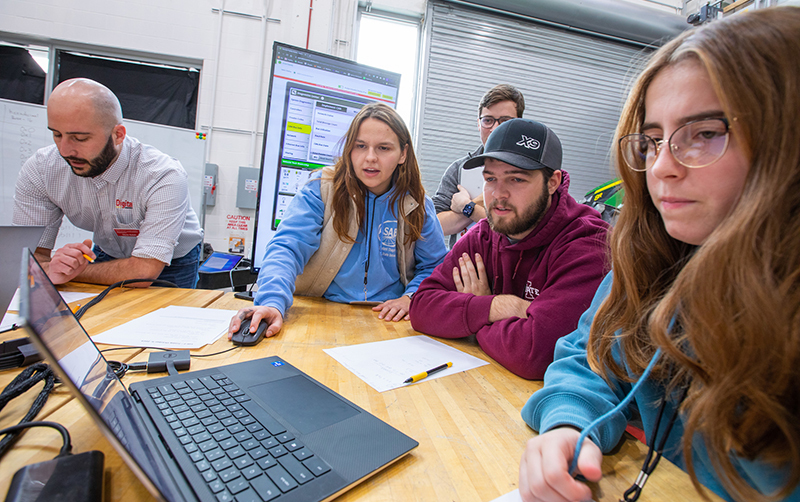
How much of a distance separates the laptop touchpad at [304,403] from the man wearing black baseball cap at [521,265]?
46 cm

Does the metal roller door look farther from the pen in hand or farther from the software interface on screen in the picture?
the pen in hand

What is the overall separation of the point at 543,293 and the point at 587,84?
11.4 ft

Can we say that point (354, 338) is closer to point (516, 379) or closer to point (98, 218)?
point (516, 379)

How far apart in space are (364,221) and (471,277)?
551 mm

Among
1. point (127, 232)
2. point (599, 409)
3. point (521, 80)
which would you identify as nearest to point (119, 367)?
point (599, 409)

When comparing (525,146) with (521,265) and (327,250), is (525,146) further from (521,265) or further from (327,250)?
(327,250)

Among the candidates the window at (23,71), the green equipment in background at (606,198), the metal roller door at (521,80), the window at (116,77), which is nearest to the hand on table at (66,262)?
the window at (116,77)

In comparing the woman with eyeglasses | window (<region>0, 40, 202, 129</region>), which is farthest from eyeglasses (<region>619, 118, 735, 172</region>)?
window (<region>0, 40, 202, 129</region>)

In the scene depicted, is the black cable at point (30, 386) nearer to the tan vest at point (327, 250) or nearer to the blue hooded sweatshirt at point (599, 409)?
the blue hooded sweatshirt at point (599, 409)

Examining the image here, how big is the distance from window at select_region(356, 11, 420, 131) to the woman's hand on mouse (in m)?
2.65

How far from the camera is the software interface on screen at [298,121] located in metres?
1.86

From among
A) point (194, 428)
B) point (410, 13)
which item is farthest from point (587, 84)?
point (194, 428)

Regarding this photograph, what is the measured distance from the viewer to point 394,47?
10.9ft

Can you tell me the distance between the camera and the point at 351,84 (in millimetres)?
1988
